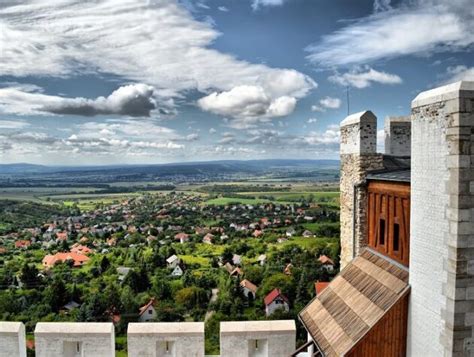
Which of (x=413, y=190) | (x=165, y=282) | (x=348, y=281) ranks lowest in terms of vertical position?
(x=165, y=282)

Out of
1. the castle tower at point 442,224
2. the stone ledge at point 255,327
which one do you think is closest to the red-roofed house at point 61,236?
the stone ledge at point 255,327

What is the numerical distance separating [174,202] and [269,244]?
1820 inches

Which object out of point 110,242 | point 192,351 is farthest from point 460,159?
point 110,242

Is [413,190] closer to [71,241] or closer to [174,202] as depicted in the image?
[71,241]

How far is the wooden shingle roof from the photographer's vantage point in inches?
178

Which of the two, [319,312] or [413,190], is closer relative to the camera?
[413,190]

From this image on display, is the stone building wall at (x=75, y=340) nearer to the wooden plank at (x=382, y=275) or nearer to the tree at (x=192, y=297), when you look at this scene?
the wooden plank at (x=382, y=275)

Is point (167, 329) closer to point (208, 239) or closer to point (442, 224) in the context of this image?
point (442, 224)

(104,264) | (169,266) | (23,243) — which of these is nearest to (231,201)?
(23,243)

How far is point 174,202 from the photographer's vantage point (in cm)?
9594

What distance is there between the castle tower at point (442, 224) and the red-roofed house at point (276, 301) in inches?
1078

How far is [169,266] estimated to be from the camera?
46.0 m

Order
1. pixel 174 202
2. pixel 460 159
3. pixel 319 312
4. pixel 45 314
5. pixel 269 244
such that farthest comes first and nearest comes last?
pixel 174 202, pixel 269 244, pixel 45 314, pixel 319 312, pixel 460 159

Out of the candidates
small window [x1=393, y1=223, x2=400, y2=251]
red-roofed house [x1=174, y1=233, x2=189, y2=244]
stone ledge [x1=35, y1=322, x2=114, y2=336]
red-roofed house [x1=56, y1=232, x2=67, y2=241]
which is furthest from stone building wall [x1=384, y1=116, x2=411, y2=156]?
red-roofed house [x1=56, y1=232, x2=67, y2=241]
